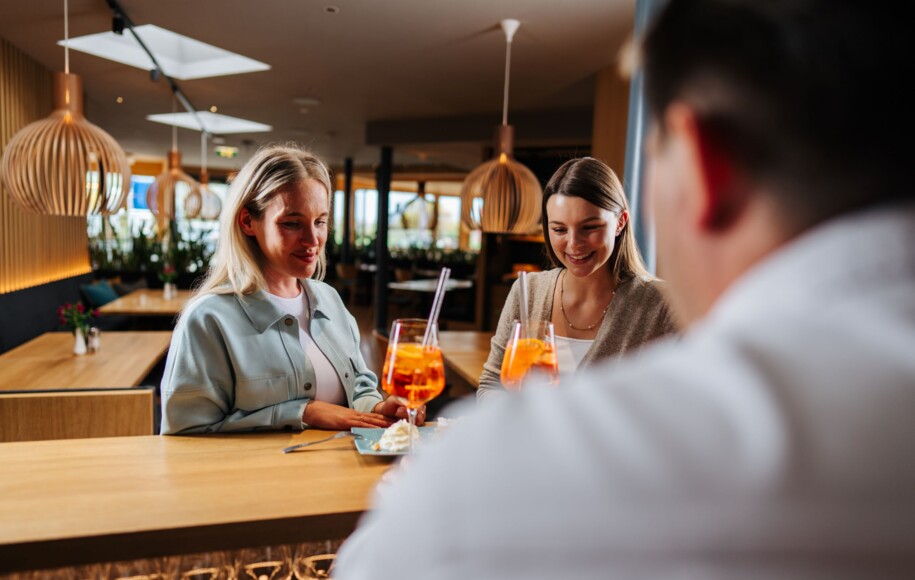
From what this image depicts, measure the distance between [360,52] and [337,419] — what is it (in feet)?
14.6

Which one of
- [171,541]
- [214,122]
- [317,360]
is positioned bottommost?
[171,541]

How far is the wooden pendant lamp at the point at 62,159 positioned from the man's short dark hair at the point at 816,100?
3.13 meters

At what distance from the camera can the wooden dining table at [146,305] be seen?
213 inches

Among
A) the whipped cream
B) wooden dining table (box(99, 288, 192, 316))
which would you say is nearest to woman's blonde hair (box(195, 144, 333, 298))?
the whipped cream

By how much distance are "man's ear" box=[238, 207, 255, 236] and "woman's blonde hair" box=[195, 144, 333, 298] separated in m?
0.01

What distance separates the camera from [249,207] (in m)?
1.83

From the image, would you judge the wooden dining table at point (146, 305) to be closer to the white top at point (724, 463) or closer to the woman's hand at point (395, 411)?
the woman's hand at point (395, 411)

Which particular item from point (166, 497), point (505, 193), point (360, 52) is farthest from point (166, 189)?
point (166, 497)

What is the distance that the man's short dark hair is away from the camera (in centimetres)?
41

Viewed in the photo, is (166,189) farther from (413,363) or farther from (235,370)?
(413,363)

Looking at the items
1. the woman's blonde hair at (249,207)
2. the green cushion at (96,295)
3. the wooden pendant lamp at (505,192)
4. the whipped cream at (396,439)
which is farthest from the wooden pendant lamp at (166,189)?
the whipped cream at (396,439)

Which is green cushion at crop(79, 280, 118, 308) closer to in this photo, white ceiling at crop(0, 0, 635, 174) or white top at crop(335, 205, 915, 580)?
white ceiling at crop(0, 0, 635, 174)

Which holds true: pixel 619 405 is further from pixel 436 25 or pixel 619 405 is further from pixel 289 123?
pixel 289 123

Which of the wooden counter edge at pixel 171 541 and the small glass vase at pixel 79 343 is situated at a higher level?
the wooden counter edge at pixel 171 541
